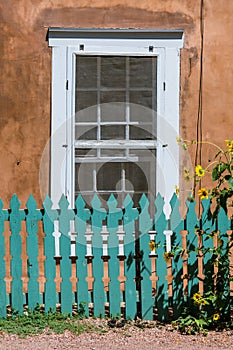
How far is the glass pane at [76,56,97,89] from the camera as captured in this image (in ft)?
23.9

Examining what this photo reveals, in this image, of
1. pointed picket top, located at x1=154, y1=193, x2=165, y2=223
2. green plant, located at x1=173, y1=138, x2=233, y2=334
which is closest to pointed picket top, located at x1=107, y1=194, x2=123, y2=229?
pointed picket top, located at x1=154, y1=193, x2=165, y2=223

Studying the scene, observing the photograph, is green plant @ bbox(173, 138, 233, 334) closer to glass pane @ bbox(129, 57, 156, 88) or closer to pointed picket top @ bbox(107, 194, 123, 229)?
pointed picket top @ bbox(107, 194, 123, 229)

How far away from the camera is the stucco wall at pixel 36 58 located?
7211 mm

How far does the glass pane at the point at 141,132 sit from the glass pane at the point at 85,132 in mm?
439

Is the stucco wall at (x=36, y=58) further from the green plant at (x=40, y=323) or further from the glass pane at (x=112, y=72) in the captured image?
the green plant at (x=40, y=323)

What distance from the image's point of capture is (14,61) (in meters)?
7.21

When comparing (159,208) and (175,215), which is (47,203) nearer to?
(159,208)

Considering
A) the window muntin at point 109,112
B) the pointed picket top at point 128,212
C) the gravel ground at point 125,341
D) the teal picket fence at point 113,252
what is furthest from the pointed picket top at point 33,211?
the window muntin at point 109,112

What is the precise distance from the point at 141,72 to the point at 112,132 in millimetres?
793

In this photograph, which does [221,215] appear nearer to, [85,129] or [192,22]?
[85,129]

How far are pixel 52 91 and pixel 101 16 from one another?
106cm

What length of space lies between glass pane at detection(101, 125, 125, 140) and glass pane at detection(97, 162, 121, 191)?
0.31 metres

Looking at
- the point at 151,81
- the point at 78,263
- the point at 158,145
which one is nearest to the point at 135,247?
the point at 78,263

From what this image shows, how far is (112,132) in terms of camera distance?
7.31 meters
